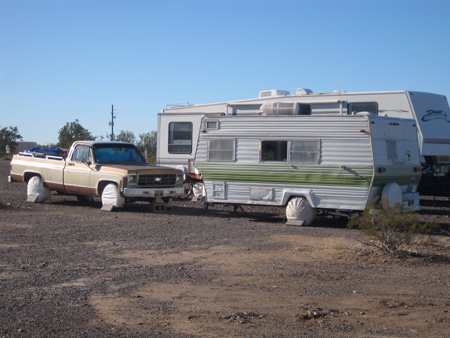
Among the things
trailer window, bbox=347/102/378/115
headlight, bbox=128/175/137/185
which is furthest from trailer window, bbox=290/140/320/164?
headlight, bbox=128/175/137/185

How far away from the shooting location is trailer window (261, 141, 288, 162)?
13133 mm

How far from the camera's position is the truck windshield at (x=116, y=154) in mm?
15516

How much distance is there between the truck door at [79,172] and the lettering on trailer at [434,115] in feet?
28.6

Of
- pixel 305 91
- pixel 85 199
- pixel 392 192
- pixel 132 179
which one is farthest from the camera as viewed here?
pixel 85 199

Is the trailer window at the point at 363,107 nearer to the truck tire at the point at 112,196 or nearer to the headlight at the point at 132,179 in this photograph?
the headlight at the point at 132,179

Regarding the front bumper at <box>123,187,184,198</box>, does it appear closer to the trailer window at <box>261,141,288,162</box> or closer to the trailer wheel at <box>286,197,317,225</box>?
the trailer window at <box>261,141,288,162</box>

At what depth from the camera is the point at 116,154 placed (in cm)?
1582

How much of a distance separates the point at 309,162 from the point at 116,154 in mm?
5592

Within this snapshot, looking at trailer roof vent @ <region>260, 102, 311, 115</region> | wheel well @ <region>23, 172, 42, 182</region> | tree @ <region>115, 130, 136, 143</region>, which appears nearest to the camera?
trailer roof vent @ <region>260, 102, 311, 115</region>

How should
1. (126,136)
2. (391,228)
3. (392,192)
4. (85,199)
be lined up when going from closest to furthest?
1. (391,228)
2. (392,192)
3. (85,199)
4. (126,136)

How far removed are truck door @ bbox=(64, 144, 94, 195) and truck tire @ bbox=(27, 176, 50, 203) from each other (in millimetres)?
1193

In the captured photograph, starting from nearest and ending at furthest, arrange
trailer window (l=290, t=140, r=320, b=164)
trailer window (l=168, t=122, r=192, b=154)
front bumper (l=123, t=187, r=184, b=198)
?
trailer window (l=290, t=140, r=320, b=164)
front bumper (l=123, t=187, r=184, b=198)
trailer window (l=168, t=122, r=192, b=154)

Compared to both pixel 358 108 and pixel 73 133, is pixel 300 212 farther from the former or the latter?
pixel 73 133

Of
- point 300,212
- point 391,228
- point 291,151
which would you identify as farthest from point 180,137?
point 391,228
